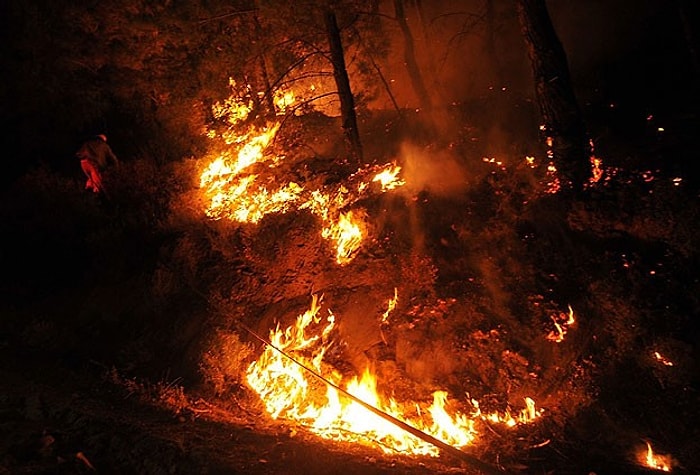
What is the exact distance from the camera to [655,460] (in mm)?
4699

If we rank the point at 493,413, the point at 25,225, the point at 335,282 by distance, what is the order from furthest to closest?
the point at 25,225 < the point at 335,282 < the point at 493,413

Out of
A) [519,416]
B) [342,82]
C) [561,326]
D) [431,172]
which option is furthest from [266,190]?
[519,416]

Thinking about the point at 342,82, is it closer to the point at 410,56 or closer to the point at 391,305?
the point at 410,56

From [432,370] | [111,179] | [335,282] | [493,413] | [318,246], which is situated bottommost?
[493,413]

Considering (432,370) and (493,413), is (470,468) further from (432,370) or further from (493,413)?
(432,370)

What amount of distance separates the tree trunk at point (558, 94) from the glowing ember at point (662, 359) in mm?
2669

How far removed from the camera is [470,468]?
453 centimetres

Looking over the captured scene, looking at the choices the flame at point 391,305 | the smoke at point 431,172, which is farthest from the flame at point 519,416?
the smoke at point 431,172

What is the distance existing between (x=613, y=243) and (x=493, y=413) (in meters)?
2.85

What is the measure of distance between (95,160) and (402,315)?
8.46 metres

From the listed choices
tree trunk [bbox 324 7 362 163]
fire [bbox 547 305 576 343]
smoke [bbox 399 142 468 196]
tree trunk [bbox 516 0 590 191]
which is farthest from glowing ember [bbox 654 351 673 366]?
tree trunk [bbox 324 7 362 163]

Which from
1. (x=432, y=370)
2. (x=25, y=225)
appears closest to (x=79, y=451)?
(x=432, y=370)

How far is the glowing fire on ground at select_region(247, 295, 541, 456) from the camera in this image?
536cm

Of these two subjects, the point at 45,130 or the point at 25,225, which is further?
the point at 45,130
